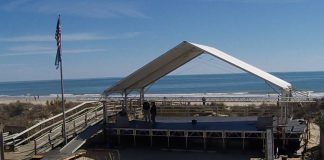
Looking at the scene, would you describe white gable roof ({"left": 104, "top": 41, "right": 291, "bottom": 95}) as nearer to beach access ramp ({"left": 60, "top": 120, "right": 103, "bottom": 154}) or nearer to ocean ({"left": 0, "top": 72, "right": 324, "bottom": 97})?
beach access ramp ({"left": 60, "top": 120, "right": 103, "bottom": 154})

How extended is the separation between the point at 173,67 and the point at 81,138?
22.4 ft

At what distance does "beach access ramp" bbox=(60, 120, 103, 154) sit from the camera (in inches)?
721

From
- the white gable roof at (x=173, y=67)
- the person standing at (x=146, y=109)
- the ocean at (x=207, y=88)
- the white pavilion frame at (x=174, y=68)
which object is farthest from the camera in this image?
the ocean at (x=207, y=88)

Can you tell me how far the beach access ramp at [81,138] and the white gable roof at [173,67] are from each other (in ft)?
5.61

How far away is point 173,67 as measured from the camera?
24.4 meters

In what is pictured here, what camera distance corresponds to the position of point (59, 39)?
19484 mm

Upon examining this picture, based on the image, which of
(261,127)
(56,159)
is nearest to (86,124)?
(56,159)

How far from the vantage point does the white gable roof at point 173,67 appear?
20.5m

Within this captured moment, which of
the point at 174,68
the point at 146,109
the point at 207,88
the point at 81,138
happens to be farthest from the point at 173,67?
the point at 207,88

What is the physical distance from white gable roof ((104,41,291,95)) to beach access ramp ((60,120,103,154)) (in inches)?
67.3

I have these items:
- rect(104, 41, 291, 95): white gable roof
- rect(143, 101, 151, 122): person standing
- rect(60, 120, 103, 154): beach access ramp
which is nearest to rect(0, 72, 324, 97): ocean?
rect(104, 41, 291, 95): white gable roof

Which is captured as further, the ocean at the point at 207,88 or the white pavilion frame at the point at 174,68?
the ocean at the point at 207,88

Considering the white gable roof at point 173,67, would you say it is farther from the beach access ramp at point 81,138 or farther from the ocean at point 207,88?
the ocean at point 207,88

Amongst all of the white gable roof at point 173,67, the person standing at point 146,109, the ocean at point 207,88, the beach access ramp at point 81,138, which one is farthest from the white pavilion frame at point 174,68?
the ocean at point 207,88
